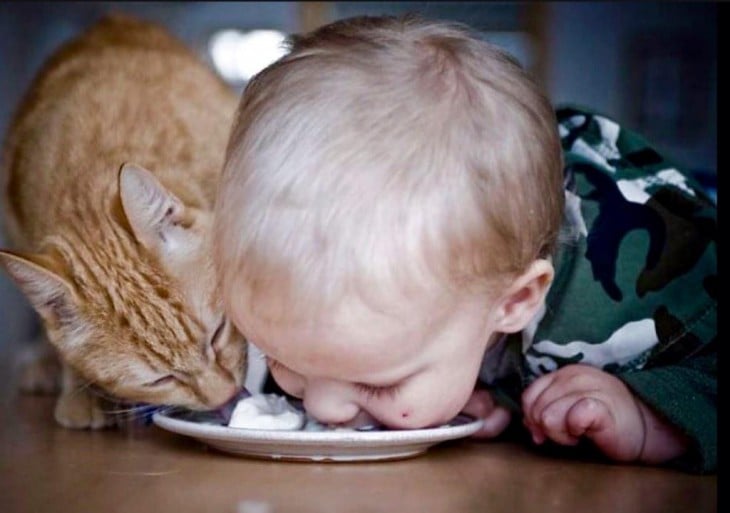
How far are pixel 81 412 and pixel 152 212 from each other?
31 centimetres

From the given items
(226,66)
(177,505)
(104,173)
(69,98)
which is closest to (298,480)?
(177,505)

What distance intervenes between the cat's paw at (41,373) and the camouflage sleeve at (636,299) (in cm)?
77

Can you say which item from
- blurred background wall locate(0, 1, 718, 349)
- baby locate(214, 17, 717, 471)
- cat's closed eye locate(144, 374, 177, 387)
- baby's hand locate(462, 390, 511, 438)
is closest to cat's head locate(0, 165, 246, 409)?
cat's closed eye locate(144, 374, 177, 387)

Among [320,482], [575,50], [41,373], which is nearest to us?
[320,482]

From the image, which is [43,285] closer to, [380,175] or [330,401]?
[330,401]

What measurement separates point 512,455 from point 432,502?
0.27 m

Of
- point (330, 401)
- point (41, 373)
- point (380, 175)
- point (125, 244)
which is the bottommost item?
point (41, 373)

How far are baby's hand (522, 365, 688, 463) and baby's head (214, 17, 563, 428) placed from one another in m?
0.13

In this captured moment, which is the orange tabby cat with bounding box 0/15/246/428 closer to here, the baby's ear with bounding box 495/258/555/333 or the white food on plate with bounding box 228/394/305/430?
the white food on plate with bounding box 228/394/305/430

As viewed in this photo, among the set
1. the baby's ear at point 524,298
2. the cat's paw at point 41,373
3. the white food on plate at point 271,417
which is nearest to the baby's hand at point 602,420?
the baby's ear at point 524,298

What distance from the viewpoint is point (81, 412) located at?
1.61 meters

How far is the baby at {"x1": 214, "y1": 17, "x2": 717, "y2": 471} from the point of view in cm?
117

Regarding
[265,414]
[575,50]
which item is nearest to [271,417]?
[265,414]

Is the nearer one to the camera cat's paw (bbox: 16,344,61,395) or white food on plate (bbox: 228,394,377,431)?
white food on plate (bbox: 228,394,377,431)
